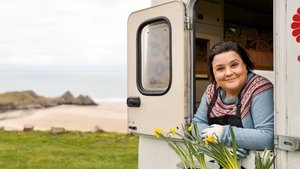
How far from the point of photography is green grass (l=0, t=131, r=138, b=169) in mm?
6871

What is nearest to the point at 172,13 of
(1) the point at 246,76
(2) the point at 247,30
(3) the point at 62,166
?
(1) the point at 246,76

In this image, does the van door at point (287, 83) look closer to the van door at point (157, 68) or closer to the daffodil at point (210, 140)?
the daffodil at point (210, 140)

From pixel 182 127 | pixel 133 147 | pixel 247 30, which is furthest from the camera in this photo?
pixel 133 147

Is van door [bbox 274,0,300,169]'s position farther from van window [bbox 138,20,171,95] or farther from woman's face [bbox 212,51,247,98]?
van window [bbox 138,20,171,95]

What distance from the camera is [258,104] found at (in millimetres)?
2340

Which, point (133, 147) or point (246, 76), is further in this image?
point (133, 147)

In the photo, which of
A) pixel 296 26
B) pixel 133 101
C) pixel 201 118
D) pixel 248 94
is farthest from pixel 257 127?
pixel 133 101

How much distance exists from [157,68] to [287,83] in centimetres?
121

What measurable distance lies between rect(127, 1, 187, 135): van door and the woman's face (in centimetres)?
37

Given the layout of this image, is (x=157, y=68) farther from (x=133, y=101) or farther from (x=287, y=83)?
(x=287, y=83)

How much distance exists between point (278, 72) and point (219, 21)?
5.57ft

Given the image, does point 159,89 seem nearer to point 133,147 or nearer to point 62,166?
point 62,166

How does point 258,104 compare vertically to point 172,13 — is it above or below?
below

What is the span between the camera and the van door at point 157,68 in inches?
112
